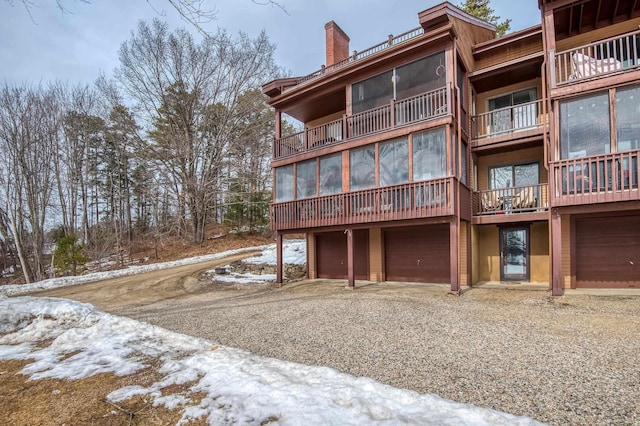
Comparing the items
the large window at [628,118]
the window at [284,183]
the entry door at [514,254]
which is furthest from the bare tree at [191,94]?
the large window at [628,118]

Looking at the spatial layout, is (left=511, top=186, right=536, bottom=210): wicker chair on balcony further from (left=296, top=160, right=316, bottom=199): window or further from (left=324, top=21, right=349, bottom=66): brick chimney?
(left=324, top=21, right=349, bottom=66): brick chimney

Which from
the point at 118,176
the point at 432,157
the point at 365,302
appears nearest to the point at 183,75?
the point at 118,176

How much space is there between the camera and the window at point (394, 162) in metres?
10.0

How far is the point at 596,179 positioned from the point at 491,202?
347cm

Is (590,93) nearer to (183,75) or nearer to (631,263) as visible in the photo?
(631,263)

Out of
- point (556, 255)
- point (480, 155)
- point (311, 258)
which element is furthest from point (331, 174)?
point (556, 255)

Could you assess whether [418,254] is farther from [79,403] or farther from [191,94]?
[191,94]

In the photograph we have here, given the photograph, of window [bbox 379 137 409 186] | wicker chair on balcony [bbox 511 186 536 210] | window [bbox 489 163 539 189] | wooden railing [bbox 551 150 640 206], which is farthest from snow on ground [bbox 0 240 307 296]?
wooden railing [bbox 551 150 640 206]

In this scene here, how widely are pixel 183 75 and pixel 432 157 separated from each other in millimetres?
21575

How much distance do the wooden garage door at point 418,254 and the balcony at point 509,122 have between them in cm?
347

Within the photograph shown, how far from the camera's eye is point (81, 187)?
2561 centimetres

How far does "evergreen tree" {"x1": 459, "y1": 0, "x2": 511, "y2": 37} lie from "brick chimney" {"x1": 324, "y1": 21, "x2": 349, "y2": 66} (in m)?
14.6

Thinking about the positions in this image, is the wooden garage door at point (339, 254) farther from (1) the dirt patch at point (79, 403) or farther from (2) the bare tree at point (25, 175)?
(2) the bare tree at point (25, 175)

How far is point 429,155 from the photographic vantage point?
959 centimetres
